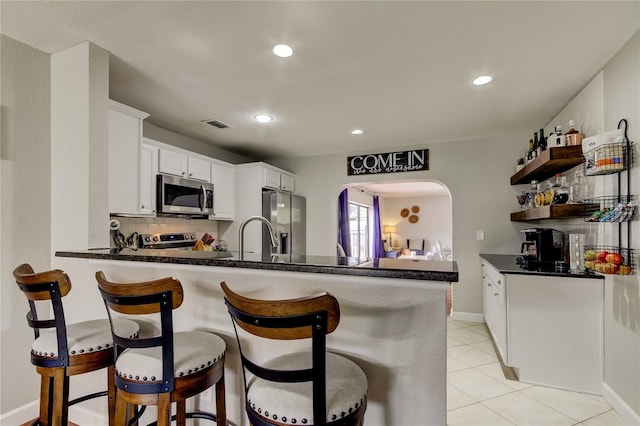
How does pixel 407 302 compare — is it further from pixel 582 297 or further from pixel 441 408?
pixel 582 297

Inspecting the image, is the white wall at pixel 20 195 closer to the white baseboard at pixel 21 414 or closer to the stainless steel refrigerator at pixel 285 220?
the white baseboard at pixel 21 414

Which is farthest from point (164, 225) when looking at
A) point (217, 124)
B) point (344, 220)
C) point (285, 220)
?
point (344, 220)

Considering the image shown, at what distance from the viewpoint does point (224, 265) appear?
1.44 metres

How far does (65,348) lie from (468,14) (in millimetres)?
2706

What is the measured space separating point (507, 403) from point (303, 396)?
203 cm

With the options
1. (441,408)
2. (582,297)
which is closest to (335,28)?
(441,408)

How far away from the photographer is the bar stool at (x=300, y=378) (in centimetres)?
92

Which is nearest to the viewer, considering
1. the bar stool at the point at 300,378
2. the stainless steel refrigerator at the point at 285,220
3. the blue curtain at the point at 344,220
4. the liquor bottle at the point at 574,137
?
the bar stool at the point at 300,378

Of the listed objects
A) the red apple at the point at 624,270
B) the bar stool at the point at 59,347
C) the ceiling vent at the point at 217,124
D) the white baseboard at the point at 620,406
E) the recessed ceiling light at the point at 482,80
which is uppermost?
the recessed ceiling light at the point at 482,80

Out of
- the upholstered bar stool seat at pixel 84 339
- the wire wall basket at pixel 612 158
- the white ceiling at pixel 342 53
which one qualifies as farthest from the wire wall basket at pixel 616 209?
the upholstered bar stool seat at pixel 84 339

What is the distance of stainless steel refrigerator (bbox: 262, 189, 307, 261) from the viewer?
14.3ft

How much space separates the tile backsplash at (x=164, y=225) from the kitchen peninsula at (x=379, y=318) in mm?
1904

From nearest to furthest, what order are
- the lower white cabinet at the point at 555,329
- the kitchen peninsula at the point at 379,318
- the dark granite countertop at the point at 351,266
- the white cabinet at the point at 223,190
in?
the dark granite countertop at the point at 351,266
the kitchen peninsula at the point at 379,318
the lower white cabinet at the point at 555,329
the white cabinet at the point at 223,190

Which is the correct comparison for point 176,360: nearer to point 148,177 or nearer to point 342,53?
point 342,53
